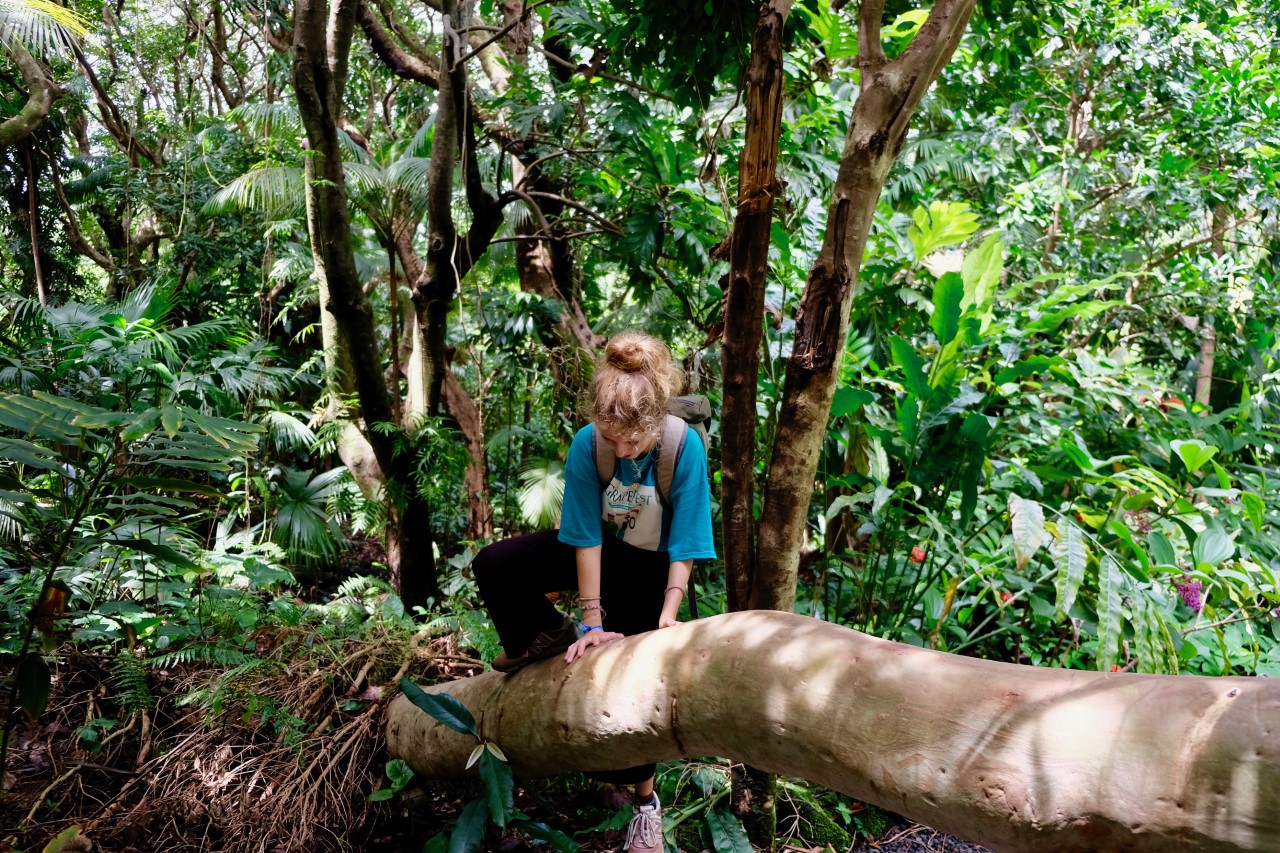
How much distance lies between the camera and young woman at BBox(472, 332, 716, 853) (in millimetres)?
1971

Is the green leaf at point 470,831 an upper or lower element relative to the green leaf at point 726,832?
upper

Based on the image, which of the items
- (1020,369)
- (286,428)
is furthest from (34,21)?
(1020,369)

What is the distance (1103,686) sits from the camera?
45.9 inches

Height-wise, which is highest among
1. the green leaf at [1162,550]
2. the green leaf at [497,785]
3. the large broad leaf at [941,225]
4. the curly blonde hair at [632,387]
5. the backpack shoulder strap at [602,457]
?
the large broad leaf at [941,225]

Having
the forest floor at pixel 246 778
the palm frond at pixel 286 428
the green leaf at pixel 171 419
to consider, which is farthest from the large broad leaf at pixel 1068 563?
the palm frond at pixel 286 428

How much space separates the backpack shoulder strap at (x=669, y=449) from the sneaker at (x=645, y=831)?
978 mm

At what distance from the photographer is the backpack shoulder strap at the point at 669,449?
208cm

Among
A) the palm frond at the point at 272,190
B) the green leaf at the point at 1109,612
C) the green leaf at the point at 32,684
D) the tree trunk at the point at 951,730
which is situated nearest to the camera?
the tree trunk at the point at 951,730

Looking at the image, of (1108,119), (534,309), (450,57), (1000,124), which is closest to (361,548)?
(534,309)

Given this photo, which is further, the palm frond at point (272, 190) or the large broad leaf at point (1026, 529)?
the palm frond at point (272, 190)

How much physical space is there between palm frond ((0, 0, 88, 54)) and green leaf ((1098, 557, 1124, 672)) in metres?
6.15

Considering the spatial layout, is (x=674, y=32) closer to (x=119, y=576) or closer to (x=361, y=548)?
(x=119, y=576)

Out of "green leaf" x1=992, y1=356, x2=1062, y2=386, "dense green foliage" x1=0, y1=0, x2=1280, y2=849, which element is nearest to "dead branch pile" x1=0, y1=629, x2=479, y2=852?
"dense green foliage" x1=0, y1=0, x2=1280, y2=849

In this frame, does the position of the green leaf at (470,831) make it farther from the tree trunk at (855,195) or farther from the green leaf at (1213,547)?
the green leaf at (1213,547)
